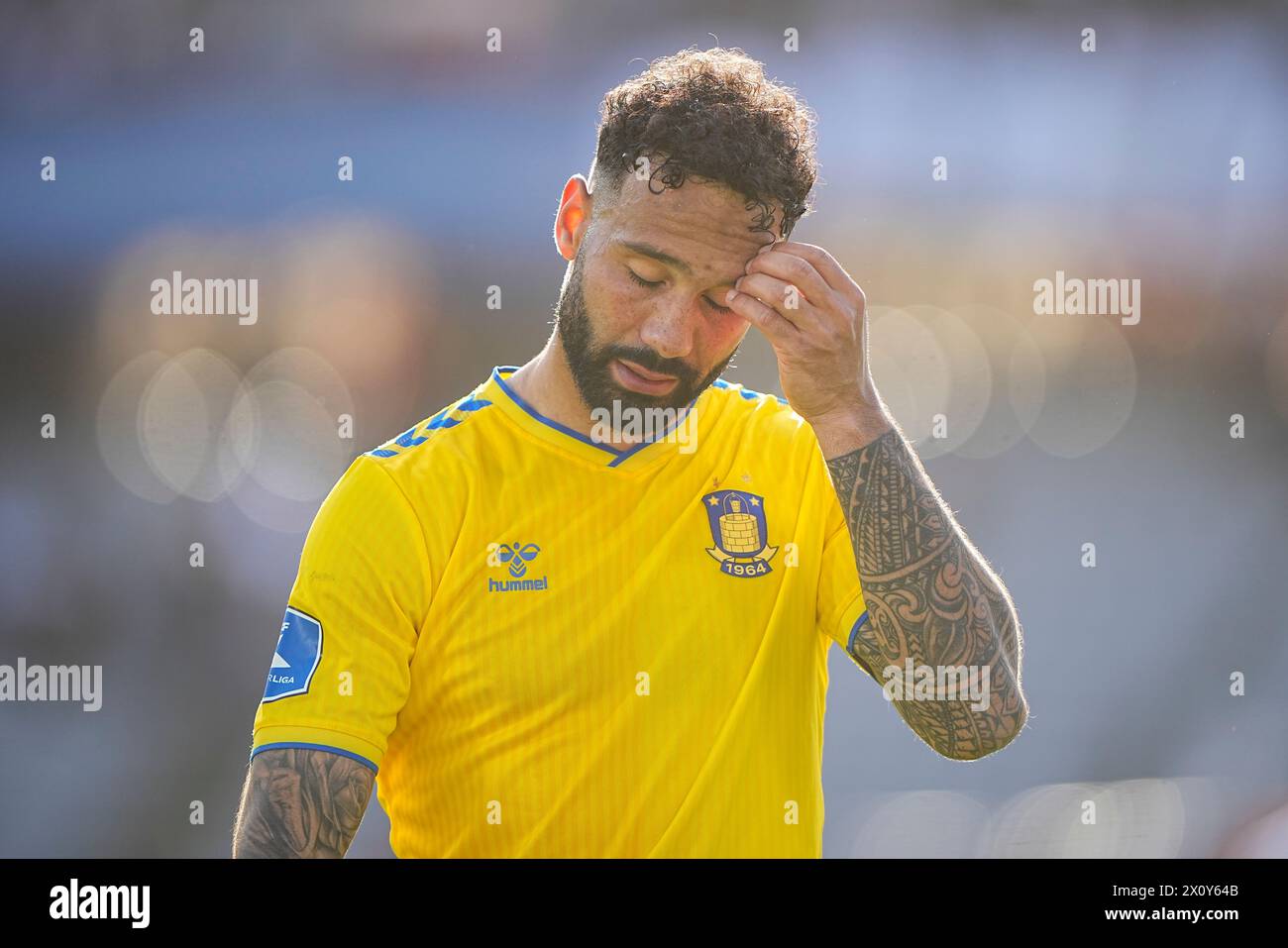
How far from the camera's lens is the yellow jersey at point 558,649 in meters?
2.12

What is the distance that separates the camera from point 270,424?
7035 mm

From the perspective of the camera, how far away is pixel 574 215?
8.46ft

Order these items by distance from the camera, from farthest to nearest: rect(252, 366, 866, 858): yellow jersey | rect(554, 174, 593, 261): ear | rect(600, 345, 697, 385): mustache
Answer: rect(554, 174, 593, 261): ear
rect(600, 345, 697, 385): mustache
rect(252, 366, 866, 858): yellow jersey

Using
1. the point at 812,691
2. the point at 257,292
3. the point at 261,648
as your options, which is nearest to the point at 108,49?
the point at 257,292

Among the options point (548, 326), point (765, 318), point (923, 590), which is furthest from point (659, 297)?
point (548, 326)

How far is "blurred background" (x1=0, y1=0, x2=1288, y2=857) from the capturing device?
6648 mm

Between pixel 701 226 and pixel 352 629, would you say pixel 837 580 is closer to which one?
pixel 701 226

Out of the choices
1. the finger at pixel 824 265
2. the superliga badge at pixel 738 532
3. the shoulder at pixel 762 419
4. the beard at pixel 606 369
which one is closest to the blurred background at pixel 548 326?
the shoulder at pixel 762 419

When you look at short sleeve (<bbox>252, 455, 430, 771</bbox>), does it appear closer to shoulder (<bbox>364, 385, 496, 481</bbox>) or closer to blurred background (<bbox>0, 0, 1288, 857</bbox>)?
shoulder (<bbox>364, 385, 496, 481</bbox>)

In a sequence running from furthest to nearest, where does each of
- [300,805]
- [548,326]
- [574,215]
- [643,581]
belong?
[548,326]
[574,215]
[643,581]
[300,805]

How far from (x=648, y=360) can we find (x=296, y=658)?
0.84 metres

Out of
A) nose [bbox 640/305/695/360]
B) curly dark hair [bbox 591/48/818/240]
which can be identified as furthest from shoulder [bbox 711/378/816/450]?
curly dark hair [bbox 591/48/818/240]

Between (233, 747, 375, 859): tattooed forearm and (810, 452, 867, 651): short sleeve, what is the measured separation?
91cm

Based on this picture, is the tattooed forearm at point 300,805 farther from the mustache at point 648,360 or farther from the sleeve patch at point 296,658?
the mustache at point 648,360
